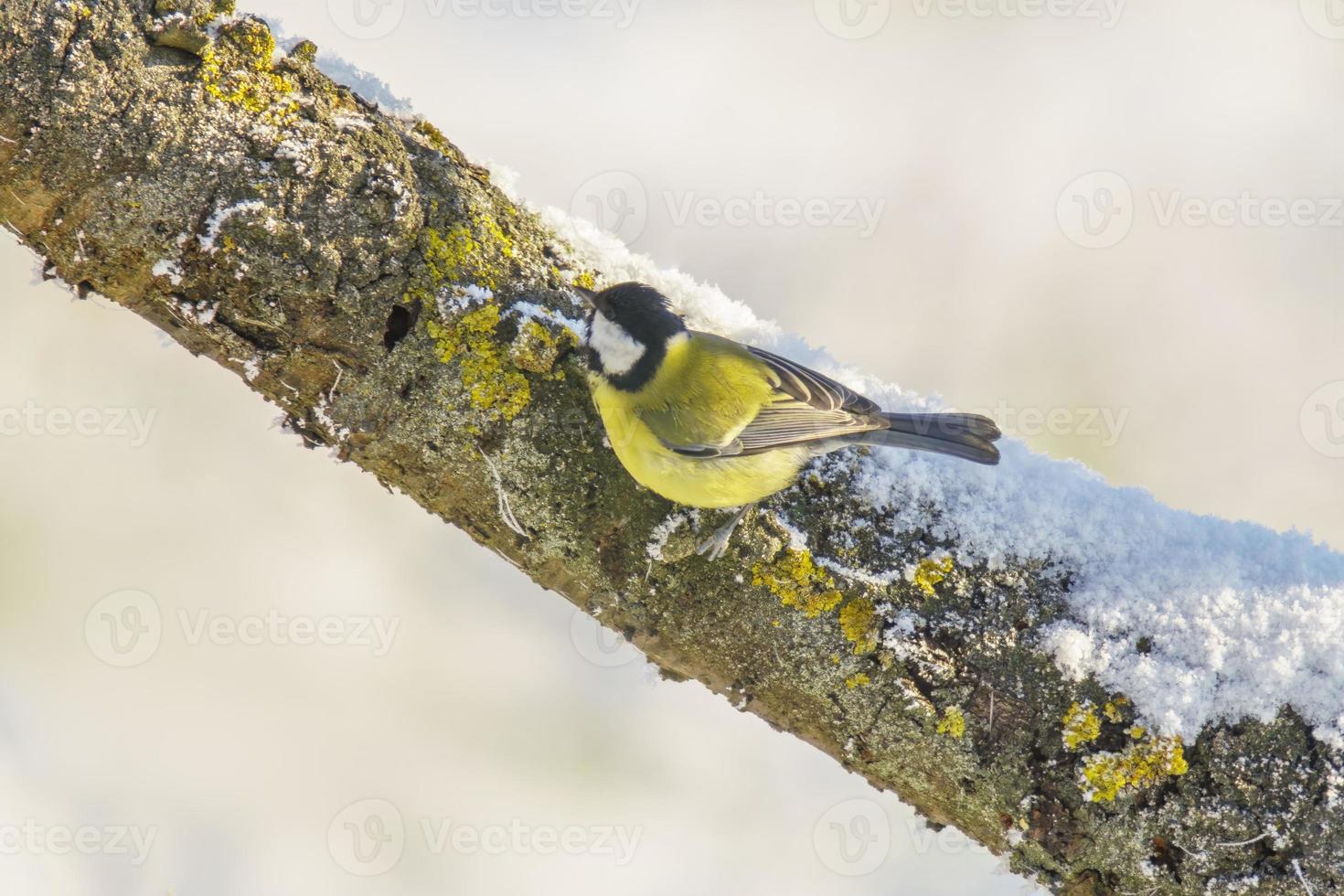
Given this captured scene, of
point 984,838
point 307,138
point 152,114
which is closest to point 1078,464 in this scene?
point 984,838

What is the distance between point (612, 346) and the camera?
2504 mm

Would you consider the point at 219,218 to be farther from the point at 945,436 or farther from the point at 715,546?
the point at 945,436

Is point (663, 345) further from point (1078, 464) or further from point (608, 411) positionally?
point (1078, 464)

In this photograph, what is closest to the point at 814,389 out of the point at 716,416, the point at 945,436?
the point at 716,416

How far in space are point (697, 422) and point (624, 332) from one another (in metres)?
0.41

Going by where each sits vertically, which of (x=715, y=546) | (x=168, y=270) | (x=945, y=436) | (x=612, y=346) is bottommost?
(x=168, y=270)

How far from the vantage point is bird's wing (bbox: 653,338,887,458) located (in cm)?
269

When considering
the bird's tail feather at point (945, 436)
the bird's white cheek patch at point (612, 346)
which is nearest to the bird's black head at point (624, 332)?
the bird's white cheek patch at point (612, 346)

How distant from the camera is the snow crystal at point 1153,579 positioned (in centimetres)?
222

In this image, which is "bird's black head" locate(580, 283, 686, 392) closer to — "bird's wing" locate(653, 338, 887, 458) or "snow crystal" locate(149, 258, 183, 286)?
"bird's wing" locate(653, 338, 887, 458)

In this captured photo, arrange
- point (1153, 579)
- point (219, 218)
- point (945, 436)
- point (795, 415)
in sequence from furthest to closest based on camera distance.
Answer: point (795, 415), point (945, 436), point (1153, 579), point (219, 218)

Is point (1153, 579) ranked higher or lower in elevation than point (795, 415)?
lower

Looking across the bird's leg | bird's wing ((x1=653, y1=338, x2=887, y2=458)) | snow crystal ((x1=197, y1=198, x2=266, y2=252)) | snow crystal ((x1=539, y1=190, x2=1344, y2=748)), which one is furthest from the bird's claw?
snow crystal ((x1=197, y1=198, x2=266, y2=252))

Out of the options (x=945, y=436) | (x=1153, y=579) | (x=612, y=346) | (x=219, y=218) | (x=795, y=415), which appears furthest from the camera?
(x=795, y=415)
